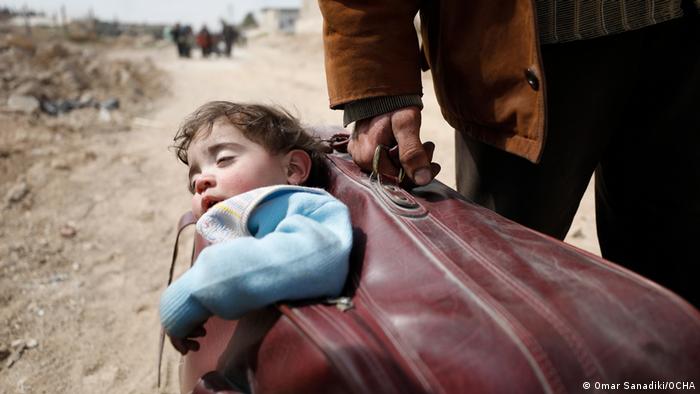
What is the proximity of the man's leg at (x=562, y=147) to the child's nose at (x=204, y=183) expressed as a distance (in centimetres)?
81

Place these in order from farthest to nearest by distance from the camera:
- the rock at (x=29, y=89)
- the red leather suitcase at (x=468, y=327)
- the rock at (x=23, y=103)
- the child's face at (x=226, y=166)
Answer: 1. the rock at (x=29, y=89)
2. the rock at (x=23, y=103)
3. the child's face at (x=226, y=166)
4. the red leather suitcase at (x=468, y=327)

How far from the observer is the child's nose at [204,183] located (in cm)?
147

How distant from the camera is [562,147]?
1.45 meters

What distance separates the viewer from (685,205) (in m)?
1.38

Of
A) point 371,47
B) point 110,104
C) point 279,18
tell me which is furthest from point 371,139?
point 279,18

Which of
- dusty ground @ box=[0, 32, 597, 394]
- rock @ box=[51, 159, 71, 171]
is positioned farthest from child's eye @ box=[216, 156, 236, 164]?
rock @ box=[51, 159, 71, 171]

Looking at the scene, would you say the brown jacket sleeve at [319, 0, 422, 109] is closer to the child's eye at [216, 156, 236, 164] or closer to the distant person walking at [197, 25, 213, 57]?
the child's eye at [216, 156, 236, 164]

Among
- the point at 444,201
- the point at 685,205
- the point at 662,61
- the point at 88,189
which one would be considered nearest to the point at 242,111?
the point at 444,201

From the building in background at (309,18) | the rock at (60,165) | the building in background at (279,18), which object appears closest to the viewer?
the rock at (60,165)

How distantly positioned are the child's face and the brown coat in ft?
1.02

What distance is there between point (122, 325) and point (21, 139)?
12.2 feet

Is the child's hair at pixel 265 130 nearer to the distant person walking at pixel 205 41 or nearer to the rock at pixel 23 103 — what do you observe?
the rock at pixel 23 103

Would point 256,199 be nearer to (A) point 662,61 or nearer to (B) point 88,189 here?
(A) point 662,61

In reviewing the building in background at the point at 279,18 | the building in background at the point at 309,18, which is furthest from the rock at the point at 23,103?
the building in background at the point at 279,18
